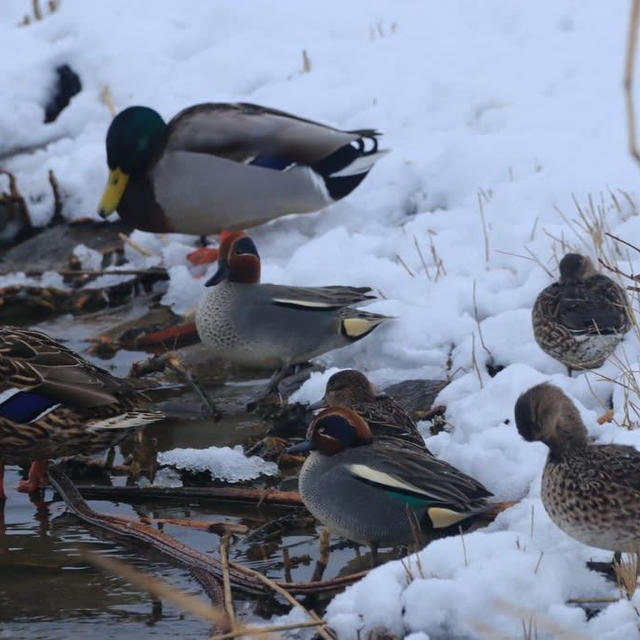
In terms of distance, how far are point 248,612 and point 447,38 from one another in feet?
21.1

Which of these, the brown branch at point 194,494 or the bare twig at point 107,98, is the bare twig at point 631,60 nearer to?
the brown branch at point 194,494

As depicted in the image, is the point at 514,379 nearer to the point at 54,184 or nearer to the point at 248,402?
the point at 248,402

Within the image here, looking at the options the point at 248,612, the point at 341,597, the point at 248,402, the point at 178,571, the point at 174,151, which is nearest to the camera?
the point at 341,597

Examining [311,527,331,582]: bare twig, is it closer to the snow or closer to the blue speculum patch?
the snow

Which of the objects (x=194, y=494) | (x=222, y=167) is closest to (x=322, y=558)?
(x=194, y=494)

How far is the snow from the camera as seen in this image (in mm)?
5355

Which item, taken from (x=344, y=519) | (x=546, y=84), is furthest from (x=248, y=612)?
(x=546, y=84)

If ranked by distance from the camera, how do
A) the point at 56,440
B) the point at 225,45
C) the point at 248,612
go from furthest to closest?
the point at 225,45, the point at 56,440, the point at 248,612

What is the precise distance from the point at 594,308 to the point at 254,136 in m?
3.50

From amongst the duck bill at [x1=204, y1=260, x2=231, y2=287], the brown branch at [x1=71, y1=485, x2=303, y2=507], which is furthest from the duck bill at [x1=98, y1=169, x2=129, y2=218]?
the brown branch at [x1=71, y1=485, x2=303, y2=507]

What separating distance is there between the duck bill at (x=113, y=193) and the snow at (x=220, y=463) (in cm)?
341

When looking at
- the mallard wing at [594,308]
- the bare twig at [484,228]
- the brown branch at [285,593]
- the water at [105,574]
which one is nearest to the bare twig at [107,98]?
the bare twig at [484,228]

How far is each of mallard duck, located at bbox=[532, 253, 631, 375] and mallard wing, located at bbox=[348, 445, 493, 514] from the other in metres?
1.25

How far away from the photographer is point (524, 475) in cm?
473
